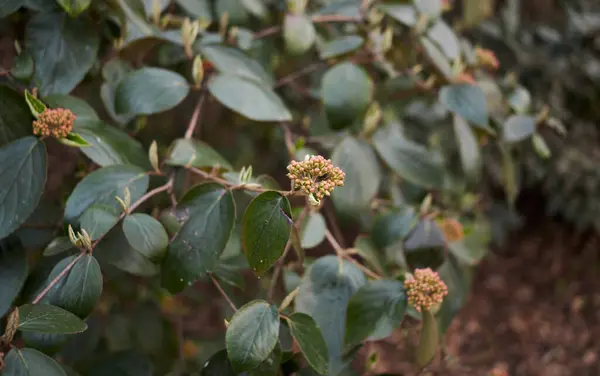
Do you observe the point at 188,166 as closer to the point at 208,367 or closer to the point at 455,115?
the point at 208,367

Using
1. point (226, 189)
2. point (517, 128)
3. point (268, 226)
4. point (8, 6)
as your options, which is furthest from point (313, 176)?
point (517, 128)

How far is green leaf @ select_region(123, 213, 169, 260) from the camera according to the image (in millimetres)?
697

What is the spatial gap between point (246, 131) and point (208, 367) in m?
1.20

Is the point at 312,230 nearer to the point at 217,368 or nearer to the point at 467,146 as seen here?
the point at 217,368

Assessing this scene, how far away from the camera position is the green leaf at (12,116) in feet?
2.55

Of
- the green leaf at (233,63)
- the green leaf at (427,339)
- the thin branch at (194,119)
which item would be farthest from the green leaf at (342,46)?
the green leaf at (427,339)

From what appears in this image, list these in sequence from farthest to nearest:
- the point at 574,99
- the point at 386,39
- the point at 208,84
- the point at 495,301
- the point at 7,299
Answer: the point at 495,301 → the point at 574,99 → the point at 386,39 → the point at 208,84 → the point at 7,299

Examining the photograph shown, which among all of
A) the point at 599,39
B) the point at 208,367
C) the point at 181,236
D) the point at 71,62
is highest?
the point at 71,62

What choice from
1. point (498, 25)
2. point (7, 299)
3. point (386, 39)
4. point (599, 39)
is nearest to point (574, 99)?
point (599, 39)

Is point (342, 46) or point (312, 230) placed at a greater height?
point (342, 46)

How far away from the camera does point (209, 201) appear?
0.73 metres

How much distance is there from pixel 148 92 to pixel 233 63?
173mm

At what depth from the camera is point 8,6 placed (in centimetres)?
75

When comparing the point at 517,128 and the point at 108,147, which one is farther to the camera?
the point at 517,128
